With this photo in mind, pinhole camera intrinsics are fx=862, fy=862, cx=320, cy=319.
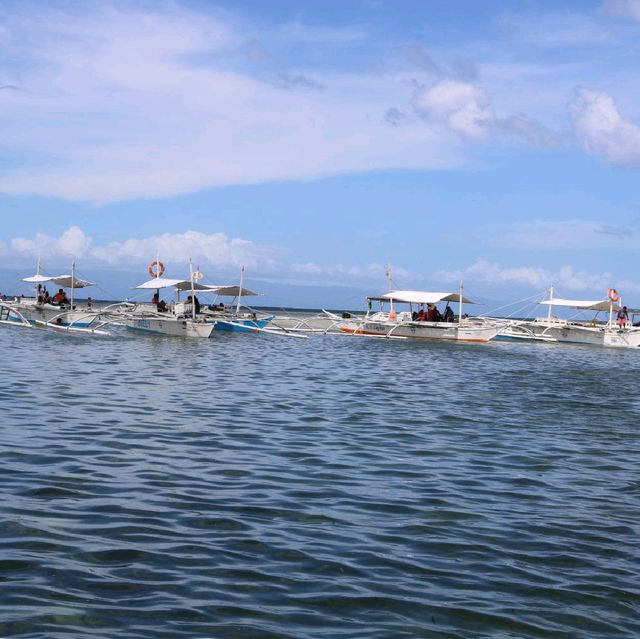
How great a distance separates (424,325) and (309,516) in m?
49.3

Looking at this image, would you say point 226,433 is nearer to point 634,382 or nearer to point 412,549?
point 412,549

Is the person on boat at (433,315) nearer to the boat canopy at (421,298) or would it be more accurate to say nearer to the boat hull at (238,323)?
the boat canopy at (421,298)

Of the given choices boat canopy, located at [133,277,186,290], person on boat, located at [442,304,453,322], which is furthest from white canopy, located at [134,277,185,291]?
person on boat, located at [442,304,453,322]

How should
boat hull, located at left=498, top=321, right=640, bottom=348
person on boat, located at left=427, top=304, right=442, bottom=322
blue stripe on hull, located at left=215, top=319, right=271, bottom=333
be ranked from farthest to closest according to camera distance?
boat hull, located at left=498, top=321, right=640, bottom=348, person on boat, located at left=427, top=304, right=442, bottom=322, blue stripe on hull, located at left=215, top=319, right=271, bottom=333

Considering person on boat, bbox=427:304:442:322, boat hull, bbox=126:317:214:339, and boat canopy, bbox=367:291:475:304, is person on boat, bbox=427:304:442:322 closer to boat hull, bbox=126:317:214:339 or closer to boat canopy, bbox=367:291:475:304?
boat canopy, bbox=367:291:475:304

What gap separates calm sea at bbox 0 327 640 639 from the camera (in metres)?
7.94

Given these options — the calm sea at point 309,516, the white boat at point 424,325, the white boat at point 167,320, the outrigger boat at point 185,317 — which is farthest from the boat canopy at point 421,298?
the calm sea at point 309,516

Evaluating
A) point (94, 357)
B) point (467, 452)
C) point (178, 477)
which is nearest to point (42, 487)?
point (178, 477)

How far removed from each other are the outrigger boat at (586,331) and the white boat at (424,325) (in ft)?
11.0

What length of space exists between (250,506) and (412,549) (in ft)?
8.24

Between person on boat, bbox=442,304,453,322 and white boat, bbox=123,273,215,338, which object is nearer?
white boat, bbox=123,273,215,338

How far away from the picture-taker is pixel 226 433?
1733cm

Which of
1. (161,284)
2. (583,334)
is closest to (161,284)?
(161,284)

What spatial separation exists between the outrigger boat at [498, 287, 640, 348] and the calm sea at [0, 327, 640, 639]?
1687 inches
